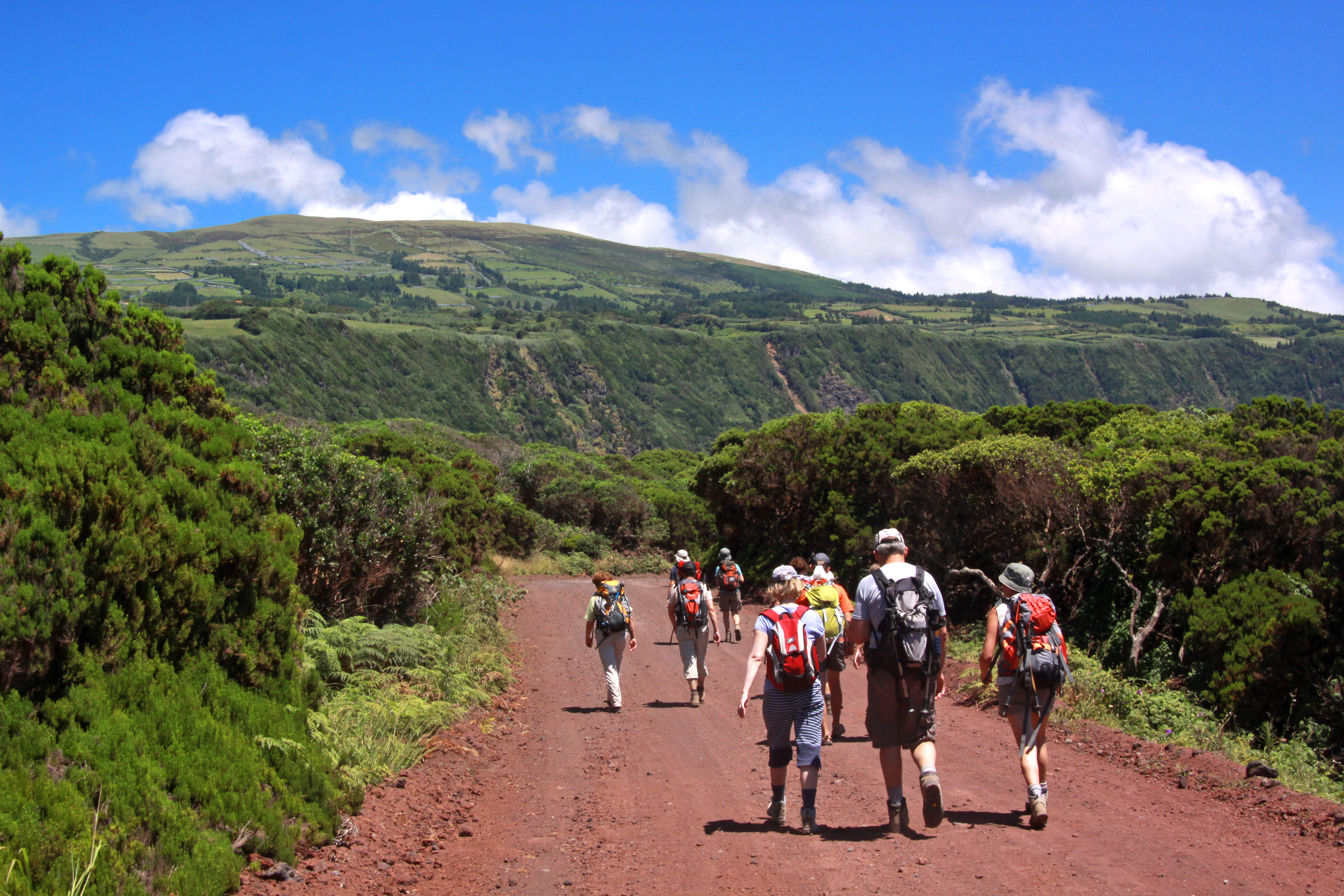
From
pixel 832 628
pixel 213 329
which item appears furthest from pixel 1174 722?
pixel 213 329

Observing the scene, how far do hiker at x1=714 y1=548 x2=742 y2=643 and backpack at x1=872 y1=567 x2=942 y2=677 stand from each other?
7.62m

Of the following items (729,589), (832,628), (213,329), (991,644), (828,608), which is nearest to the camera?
(991,644)

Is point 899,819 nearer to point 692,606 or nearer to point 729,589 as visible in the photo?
point 692,606

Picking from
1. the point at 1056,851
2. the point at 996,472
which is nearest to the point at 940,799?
the point at 1056,851

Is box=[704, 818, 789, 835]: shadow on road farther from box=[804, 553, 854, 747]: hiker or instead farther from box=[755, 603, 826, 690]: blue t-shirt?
box=[804, 553, 854, 747]: hiker

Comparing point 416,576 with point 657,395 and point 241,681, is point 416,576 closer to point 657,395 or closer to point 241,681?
point 241,681

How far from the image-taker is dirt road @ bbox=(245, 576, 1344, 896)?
16.6 ft

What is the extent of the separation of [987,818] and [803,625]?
1.67 meters

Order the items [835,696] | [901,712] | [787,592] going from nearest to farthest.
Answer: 1. [901,712]
2. [787,592]
3. [835,696]

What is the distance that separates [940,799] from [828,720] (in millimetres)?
4154

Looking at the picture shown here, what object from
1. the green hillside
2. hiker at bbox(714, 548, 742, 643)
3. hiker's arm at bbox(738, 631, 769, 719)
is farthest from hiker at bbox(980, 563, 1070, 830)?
the green hillside

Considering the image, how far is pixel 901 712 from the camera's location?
568cm

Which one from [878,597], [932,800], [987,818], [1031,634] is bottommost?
[987,818]

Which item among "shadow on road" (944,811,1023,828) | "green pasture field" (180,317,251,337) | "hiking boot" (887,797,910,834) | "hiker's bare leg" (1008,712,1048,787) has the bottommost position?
"shadow on road" (944,811,1023,828)
